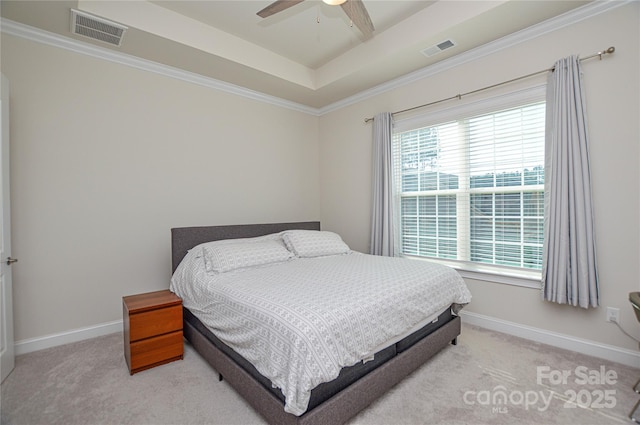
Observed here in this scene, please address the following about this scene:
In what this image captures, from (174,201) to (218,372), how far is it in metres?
1.98

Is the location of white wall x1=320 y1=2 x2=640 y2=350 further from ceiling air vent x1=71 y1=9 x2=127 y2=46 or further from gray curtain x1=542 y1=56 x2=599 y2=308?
ceiling air vent x1=71 y1=9 x2=127 y2=46

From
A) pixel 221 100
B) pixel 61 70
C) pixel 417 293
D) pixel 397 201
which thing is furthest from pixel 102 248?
pixel 397 201

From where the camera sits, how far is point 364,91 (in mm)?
4055

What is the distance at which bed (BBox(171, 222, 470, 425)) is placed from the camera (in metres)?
1.48

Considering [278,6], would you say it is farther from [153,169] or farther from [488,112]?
[488,112]

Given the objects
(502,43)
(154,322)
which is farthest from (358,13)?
(154,322)

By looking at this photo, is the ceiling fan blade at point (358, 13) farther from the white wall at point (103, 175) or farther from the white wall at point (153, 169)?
the white wall at point (103, 175)

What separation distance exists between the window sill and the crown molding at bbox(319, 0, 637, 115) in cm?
216

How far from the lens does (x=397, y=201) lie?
3.84 metres

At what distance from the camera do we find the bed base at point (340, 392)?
152cm

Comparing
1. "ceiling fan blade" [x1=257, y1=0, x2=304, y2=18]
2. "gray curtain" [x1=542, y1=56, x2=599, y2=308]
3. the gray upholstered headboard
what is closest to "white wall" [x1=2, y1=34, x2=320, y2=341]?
the gray upholstered headboard

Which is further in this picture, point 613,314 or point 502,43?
point 502,43

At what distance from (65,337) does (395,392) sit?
9.59 ft

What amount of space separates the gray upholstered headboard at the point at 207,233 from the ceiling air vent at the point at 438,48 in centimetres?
258
